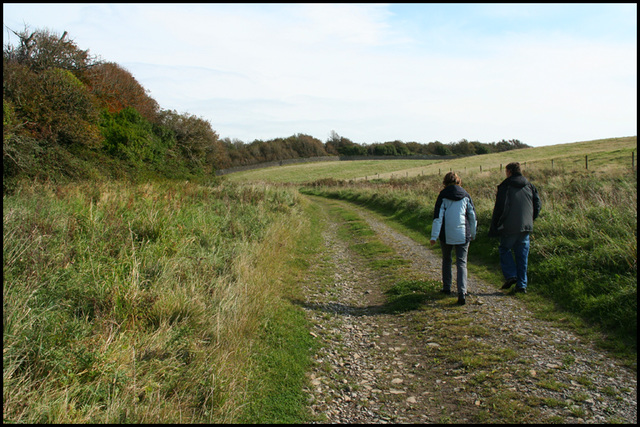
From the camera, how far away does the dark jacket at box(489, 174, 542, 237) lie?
6.68m

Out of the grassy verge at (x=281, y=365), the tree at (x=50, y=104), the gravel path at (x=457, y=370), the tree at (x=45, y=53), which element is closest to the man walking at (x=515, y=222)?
the gravel path at (x=457, y=370)

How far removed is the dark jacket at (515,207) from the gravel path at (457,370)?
124 centimetres

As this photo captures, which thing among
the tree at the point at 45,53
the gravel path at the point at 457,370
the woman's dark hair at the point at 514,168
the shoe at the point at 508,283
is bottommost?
the gravel path at the point at 457,370

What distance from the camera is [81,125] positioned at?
48.7 ft

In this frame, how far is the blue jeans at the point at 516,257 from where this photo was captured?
6.52 metres

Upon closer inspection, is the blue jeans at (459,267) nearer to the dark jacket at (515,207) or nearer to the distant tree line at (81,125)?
the dark jacket at (515,207)

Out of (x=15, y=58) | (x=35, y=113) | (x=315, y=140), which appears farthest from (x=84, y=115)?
(x=315, y=140)

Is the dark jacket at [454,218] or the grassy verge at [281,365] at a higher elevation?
the dark jacket at [454,218]

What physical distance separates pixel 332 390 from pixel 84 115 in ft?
54.5

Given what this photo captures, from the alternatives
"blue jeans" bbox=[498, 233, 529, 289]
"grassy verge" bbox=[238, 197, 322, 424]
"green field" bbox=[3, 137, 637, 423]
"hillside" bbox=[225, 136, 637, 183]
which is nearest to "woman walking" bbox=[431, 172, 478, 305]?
"blue jeans" bbox=[498, 233, 529, 289]

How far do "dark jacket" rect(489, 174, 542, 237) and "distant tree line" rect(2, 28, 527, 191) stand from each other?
484 inches

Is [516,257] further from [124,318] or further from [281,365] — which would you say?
[124,318]

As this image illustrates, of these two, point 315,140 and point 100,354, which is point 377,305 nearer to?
point 100,354

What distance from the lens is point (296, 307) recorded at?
6.31 m
